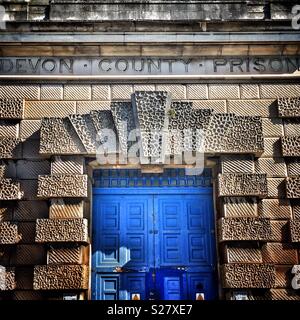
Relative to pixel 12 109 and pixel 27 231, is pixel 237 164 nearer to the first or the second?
pixel 27 231

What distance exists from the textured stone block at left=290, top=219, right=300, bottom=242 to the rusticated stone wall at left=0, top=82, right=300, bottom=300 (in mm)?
18

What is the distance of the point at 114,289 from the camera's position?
9.64 metres

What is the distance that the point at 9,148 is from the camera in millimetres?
9617

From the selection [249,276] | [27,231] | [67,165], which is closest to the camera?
[249,276]

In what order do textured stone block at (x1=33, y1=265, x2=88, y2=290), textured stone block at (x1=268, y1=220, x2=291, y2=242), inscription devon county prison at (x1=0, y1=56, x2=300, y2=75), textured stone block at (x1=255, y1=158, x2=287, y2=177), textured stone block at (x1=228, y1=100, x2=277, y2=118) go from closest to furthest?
textured stone block at (x1=33, y1=265, x2=88, y2=290), textured stone block at (x1=268, y1=220, x2=291, y2=242), textured stone block at (x1=255, y1=158, x2=287, y2=177), textured stone block at (x1=228, y1=100, x2=277, y2=118), inscription devon county prison at (x1=0, y1=56, x2=300, y2=75)

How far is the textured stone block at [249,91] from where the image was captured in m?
10.0

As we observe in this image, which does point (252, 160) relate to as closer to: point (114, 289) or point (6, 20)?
point (114, 289)

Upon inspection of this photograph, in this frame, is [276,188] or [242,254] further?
[276,188]

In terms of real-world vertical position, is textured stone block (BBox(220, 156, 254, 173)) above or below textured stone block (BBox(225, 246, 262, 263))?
above

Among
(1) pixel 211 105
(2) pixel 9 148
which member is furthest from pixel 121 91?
(2) pixel 9 148

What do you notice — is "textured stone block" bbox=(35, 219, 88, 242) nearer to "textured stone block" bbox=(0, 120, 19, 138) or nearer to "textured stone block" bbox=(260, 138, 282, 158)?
"textured stone block" bbox=(0, 120, 19, 138)

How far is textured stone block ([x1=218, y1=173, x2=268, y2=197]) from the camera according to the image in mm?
9312

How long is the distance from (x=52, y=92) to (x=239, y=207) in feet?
14.2

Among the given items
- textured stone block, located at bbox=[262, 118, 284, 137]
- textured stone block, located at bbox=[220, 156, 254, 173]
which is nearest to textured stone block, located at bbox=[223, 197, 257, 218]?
textured stone block, located at bbox=[220, 156, 254, 173]
